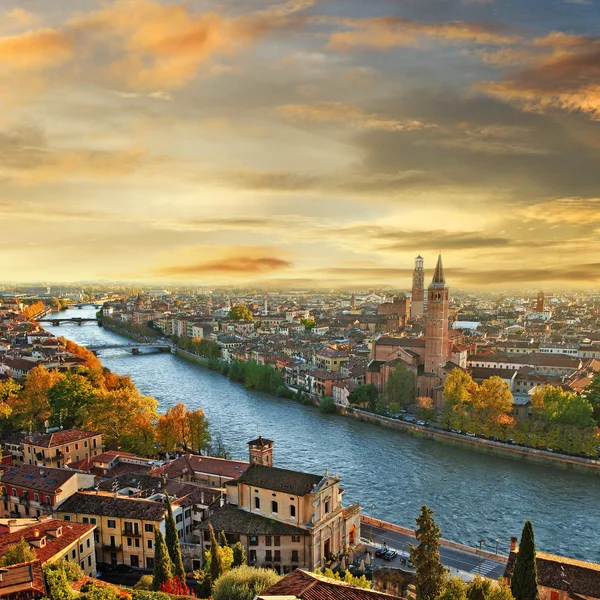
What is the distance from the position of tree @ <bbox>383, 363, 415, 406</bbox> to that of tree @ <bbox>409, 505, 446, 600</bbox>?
20640 mm

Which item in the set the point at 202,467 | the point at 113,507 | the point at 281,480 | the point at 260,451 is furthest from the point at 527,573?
the point at 202,467

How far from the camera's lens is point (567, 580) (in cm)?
1117

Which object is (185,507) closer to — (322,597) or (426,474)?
(322,597)

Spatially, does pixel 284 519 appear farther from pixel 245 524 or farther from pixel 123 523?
pixel 123 523

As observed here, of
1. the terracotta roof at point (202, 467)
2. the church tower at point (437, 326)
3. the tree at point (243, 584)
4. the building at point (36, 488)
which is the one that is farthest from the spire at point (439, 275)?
the tree at point (243, 584)

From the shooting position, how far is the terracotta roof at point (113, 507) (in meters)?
13.9

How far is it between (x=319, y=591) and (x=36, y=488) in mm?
10964

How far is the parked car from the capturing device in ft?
44.8

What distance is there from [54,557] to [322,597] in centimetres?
675

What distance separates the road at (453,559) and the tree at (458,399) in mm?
10890

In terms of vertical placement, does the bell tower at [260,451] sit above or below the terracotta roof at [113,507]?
above

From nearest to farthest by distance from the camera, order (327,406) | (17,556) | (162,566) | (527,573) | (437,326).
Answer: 1. (527,573)
2. (17,556)
3. (162,566)
4. (327,406)
5. (437,326)

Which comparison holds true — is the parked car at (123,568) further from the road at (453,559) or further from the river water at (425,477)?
the river water at (425,477)

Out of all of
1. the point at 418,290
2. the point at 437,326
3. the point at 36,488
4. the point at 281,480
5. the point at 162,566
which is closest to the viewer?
the point at 162,566
